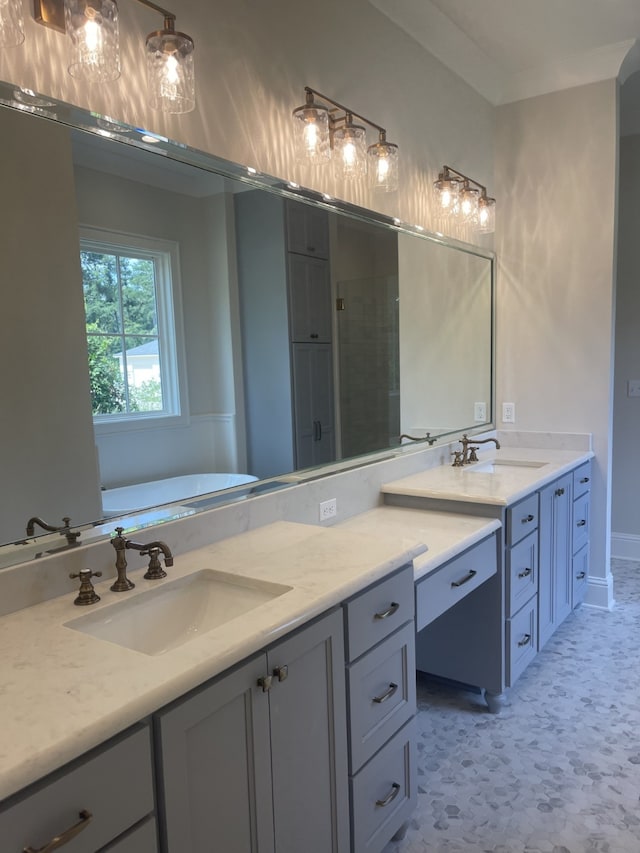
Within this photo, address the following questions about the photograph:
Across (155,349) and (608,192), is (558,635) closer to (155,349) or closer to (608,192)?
(608,192)

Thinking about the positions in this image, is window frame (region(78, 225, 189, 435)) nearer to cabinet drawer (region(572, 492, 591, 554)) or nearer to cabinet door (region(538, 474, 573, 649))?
cabinet door (region(538, 474, 573, 649))

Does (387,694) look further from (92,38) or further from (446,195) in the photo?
(446,195)

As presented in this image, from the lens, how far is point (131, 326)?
153 cm

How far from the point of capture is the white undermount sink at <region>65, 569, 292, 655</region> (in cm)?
130

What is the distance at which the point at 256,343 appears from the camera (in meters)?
1.92

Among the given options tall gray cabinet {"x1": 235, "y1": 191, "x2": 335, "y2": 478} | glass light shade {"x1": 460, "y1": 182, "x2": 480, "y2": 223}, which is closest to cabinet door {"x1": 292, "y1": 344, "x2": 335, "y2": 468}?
tall gray cabinet {"x1": 235, "y1": 191, "x2": 335, "y2": 478}

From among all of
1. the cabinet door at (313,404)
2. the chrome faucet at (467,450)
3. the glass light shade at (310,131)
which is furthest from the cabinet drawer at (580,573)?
the glass light shade at (310,131)

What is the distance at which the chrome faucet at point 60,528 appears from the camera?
52.2 inches

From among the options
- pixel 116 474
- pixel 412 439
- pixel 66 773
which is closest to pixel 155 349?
pixel 116 474

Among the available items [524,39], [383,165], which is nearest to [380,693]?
[383,165]

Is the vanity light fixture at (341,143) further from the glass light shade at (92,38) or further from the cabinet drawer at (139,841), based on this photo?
the cabinet drawer at (139,841)

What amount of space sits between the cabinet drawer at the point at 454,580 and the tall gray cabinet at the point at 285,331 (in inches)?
23.5

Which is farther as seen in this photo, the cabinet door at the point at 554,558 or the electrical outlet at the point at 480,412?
the electrical outlet at the point at 480,412

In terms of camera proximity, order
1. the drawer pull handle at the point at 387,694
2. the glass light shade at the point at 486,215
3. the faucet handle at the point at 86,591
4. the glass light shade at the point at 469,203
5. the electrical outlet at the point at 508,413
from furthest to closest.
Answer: the electrical outlet at the point at 508,413 < the glass light shade at the point at 486,215 < the glass light shade at the point at 469,203 < the drawer pull handle at the point at 387,694 < the faucet handle at the point at 86,591
